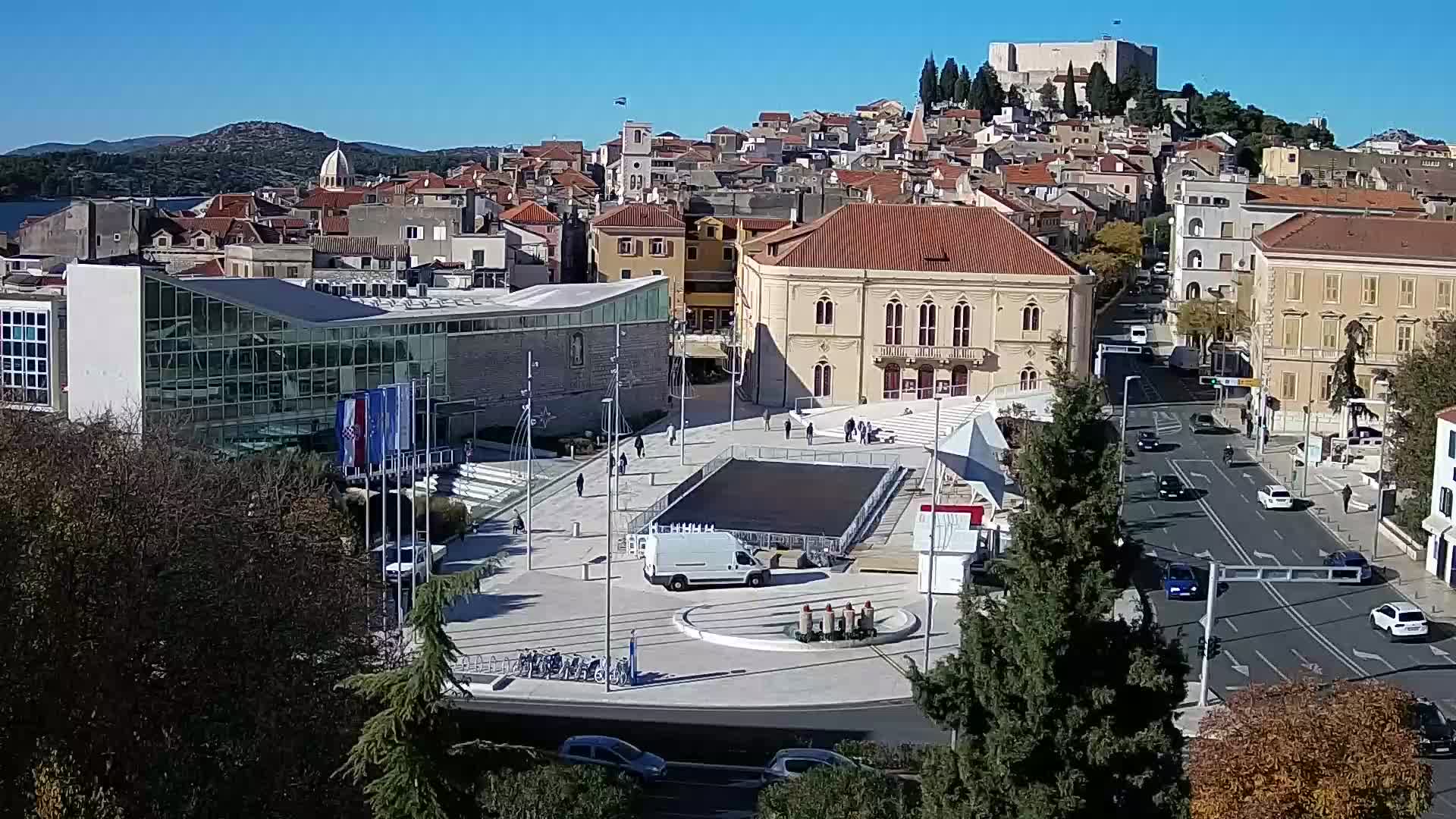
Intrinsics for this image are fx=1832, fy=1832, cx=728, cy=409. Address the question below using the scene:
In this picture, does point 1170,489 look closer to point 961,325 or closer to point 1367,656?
point 961,325

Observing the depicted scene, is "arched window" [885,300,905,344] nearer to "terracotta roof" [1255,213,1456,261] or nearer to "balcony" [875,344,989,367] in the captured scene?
"balcony" [875,344,989,367]

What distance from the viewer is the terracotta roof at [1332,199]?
215 feet

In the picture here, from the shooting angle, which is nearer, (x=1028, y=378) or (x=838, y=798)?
(x=838, y=798)

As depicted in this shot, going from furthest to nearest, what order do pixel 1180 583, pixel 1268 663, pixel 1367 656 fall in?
pixel 1180 583 → pixel 1367 656 → pixel 1268 663

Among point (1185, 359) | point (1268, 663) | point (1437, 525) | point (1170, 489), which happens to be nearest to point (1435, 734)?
point (1268, 663)

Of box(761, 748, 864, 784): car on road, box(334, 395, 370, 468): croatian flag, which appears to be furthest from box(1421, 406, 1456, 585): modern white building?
box(334, 395, 370, 468): croatian flag

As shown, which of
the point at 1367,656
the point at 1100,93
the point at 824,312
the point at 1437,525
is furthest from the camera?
the point at 1100,93

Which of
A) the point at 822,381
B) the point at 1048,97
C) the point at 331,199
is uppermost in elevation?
the point at 1048,97

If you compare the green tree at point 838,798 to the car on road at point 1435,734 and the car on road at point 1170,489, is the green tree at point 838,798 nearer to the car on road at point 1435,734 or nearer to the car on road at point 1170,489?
the car on road at point 1435,734

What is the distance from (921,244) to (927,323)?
2.34m

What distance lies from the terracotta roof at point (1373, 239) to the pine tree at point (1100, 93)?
89514 mm

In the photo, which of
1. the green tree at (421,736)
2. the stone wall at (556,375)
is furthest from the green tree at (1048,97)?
the green tree at (421,736)

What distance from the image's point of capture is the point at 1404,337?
154 feet

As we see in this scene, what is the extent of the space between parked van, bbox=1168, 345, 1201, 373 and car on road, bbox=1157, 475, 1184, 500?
21.2 meters
